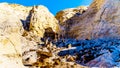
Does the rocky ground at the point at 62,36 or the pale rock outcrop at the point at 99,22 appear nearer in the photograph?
the rocky ground at the point at 62,36

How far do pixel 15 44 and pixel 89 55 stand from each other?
12.6 meters

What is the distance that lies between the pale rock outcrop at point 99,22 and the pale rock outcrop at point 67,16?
134cm

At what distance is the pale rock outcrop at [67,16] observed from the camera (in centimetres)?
4989

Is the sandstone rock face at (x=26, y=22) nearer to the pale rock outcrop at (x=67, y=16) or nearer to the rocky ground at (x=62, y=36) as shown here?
the rocky ground at (x=62, y=36)

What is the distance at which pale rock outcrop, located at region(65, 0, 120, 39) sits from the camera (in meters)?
39.2

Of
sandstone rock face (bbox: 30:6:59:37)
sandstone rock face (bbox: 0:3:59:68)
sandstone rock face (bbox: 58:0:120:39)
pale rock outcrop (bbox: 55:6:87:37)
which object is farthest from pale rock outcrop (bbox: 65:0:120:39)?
sandstone rock face (bbox: 0:3:59:68)

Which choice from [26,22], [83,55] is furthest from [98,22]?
[83,55]

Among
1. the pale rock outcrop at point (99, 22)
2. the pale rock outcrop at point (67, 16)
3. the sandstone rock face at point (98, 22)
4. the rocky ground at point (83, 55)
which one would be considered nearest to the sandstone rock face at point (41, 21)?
the pale rock outcrop at point (67, 16)

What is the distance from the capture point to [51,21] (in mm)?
49844

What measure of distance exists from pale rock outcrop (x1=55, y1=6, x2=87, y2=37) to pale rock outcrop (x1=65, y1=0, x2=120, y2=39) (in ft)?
4.40

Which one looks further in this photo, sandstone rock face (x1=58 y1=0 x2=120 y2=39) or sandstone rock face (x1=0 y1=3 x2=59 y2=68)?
sandstone rock face (x1=0 y1=3 x2=59 y2=68)

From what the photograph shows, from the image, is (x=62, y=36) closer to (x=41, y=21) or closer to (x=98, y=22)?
(x=41, y=21)

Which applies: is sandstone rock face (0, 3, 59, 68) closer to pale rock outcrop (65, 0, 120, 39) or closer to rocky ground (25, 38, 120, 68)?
pale rock outcrop (65, 0, 120, 39)

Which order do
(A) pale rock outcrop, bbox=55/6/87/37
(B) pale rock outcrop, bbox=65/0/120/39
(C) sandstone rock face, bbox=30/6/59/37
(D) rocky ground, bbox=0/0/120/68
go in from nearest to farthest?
1. (D) rocky ground, bbox=0/0/120/68
2. (B) pale rock outcrop, bbox=65/0/120/39
3. (C) sandstone rock face, bbox=30/6/59/37
4. (A) pale rock outcrop, bbox=55/6/87/37
